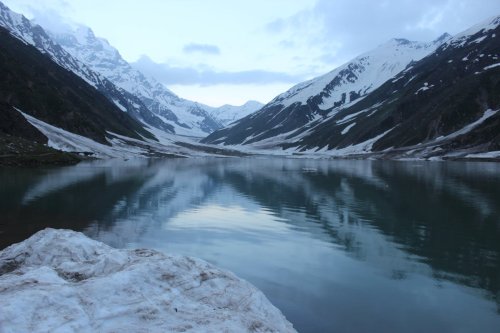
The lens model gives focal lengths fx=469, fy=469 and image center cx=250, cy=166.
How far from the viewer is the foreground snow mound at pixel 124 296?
920 cm

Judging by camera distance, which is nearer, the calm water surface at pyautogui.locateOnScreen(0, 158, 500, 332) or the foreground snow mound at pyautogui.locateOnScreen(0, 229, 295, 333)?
the foreground snow mound at pyautogui.locateOnScreen(0, 229, 295, 333)

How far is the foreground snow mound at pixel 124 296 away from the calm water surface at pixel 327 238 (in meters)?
2.85

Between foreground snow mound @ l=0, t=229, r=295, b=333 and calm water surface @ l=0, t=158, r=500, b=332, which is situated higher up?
foreground snow mound @ l=0, t=229, r=295, b=333

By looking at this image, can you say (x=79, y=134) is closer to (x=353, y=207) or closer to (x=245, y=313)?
(x=353, y=207)

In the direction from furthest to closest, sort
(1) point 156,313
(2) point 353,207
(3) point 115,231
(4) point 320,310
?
(2) point 353,207, (3) point 115,231, (4) point 320,310, (1) point 156,313

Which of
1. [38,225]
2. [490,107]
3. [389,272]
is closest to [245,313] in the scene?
[389,272]

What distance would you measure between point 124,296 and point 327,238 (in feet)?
61.4

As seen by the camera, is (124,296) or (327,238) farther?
(327,238)

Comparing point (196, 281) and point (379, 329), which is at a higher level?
point (196, 281)

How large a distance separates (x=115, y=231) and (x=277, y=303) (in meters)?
15.0

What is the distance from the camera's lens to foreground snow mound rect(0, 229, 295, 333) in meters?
9.20

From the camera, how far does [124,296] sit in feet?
34.8

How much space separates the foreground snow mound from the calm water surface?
2852mm

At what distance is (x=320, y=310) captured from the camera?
15320 millimetres
